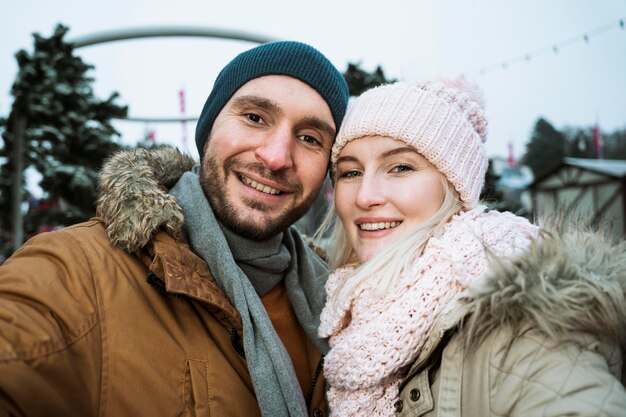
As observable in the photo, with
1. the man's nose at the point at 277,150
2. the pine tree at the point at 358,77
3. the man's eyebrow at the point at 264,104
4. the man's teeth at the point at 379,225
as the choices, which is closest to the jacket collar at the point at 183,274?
the man's nose at the point at 277,150

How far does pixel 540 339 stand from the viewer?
4.67 ft

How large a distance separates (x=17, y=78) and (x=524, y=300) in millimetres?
8185

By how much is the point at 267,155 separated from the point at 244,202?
0.27 m

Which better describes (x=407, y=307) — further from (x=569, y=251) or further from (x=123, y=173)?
(x=123, y=173)

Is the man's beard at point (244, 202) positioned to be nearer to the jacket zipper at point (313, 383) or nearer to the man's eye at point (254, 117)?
the man's eye at point (254, 117)

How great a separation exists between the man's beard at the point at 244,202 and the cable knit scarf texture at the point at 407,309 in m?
0.63

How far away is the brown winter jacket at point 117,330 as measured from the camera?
4.38 feet

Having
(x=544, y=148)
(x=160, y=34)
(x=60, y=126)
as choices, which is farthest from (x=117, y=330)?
(x=544, y=148)

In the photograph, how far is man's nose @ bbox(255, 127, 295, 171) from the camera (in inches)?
91.2

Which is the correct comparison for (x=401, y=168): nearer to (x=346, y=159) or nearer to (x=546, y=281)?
(x=346, y=159)

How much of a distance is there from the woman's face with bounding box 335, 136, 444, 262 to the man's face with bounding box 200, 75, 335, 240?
1.13 feet

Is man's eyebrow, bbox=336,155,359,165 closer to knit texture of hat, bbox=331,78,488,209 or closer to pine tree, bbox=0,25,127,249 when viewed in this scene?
knit texture of hat, bbox=331,78,488,209

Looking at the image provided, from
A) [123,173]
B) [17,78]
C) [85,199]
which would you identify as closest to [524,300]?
[123,173]

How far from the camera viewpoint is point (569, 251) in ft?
4.96
